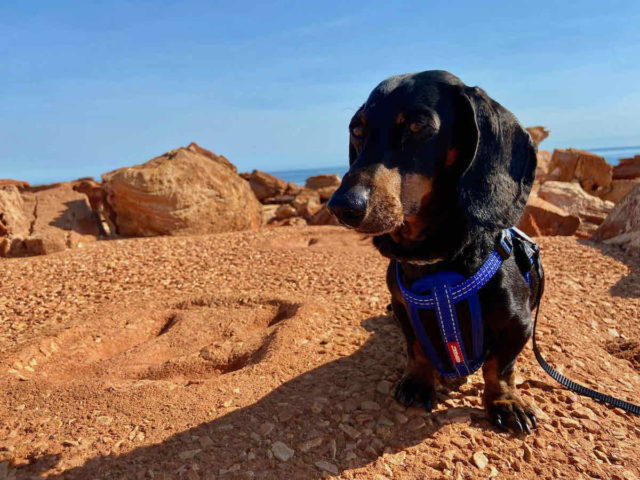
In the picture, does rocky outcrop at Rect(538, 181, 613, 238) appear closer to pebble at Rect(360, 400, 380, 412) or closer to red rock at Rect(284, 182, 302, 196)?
pebble at Rect(360, 400, 380, 412)

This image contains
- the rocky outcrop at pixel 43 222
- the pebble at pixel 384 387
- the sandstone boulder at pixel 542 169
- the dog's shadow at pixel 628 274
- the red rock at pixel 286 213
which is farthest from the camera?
the sandstone boulder at pixel 542 169

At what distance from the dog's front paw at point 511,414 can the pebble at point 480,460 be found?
24cm

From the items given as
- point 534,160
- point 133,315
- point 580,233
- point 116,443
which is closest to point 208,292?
point 133,315

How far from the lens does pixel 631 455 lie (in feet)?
7.35

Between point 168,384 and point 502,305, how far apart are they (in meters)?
1.98

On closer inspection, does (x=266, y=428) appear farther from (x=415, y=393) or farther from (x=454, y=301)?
(x=454, y=301)

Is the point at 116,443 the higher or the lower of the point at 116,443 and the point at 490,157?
the lower

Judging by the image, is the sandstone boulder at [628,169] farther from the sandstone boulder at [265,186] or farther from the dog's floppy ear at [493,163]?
the dog's floppy ear at [493,163]

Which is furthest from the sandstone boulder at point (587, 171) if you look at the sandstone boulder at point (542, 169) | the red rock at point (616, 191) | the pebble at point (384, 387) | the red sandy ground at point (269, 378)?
the pebble at point (384, 387)

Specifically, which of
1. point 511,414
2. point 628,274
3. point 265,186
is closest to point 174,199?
point 628,274

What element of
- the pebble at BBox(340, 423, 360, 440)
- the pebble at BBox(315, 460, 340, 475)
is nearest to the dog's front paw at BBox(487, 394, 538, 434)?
the pebble at BBox(340, 423, 360, 440)

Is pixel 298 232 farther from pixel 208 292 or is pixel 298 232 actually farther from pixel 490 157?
pixel 490 157

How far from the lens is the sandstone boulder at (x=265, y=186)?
15.9m

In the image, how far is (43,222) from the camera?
26.1ft
